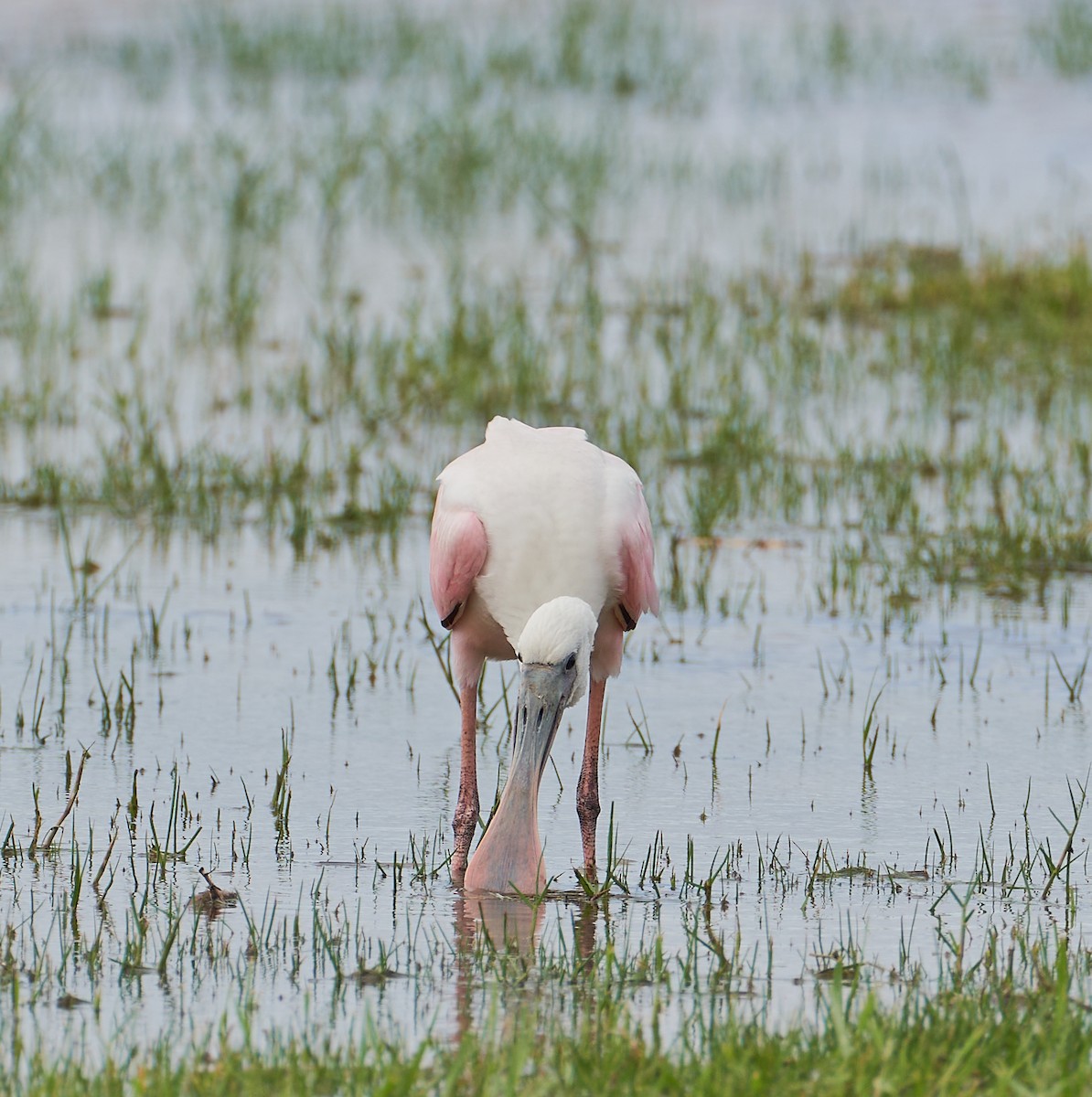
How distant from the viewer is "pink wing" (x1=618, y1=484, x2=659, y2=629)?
6.36 metres

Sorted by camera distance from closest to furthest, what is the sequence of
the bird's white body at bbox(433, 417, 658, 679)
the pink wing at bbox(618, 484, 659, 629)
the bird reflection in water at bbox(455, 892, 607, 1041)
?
the bird reflection in water at bbox(455, 892, 607, 1041) → the bird's white body at bbox(433, 417, 658, 679) → the pink wing at bbox(618, 484, 659, 629)

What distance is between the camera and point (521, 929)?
5.63 metres

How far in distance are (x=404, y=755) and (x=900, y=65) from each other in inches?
863

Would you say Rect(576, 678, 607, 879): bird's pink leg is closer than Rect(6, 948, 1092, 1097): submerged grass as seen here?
No

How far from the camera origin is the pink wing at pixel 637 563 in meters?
6.36

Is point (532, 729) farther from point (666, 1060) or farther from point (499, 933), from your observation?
point (666, 1060)

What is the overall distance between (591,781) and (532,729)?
517 mm

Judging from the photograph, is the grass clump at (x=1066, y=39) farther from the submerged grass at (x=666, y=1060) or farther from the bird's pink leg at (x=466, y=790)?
the submerged grass at (x=666, y=1060)

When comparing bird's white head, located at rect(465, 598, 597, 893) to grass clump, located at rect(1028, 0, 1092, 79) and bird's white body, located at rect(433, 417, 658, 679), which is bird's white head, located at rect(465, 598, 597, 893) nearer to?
bird's white body, located at rect(433, 417, 658, 679)

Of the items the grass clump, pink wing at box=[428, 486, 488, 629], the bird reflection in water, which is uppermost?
the grass clump

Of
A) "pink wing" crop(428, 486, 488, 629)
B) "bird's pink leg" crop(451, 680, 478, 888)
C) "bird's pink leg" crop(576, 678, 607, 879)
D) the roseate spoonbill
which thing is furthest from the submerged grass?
"pink wing" crop(428, 486, 488, 629)

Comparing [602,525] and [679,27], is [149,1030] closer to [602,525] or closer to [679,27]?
[602,525]

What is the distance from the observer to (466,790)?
21.3 ft

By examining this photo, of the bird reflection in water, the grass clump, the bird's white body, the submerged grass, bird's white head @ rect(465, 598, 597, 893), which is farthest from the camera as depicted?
the grass clump
